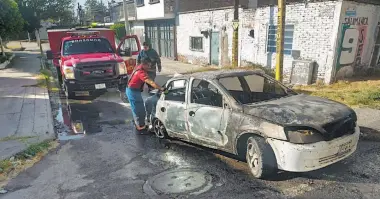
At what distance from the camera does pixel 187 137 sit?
17.9 feet

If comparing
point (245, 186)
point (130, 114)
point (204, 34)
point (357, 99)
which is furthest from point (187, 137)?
point (204, 34)

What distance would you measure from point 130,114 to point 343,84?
761cm

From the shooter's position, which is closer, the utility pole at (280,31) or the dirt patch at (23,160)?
the dirt patch at (23,160)

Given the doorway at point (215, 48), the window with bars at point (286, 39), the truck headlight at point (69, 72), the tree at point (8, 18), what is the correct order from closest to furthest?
the truck headlight at point (69, 72) < the window with bars at point (286, 39) < the tree at point (8, 18) < the doorway at point (215, 48)

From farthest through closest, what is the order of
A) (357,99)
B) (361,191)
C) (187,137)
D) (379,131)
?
(357,99), (379,131), (187,137), (361,191)

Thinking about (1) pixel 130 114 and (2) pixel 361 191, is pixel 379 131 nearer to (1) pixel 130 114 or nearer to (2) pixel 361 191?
(2) pixel 361 191

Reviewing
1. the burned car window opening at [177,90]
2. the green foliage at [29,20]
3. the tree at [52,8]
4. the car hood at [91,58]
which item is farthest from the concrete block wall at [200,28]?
the tree at [52,8]

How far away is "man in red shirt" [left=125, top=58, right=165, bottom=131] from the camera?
6.57 m

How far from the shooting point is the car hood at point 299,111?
12.8ft

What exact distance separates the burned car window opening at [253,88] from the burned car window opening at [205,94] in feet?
0.67

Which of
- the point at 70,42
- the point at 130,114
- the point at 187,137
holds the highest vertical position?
the point at 70,42

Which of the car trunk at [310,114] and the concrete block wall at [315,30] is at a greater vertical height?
the concrete block wall at [315,30]

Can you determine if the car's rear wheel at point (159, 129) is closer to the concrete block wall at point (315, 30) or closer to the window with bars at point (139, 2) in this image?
the concrete block wall at point (315, 30)

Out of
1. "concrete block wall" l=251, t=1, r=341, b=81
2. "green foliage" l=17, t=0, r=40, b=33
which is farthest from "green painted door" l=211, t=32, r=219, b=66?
"green foliage" l=17, t=0, r=40, b=33
